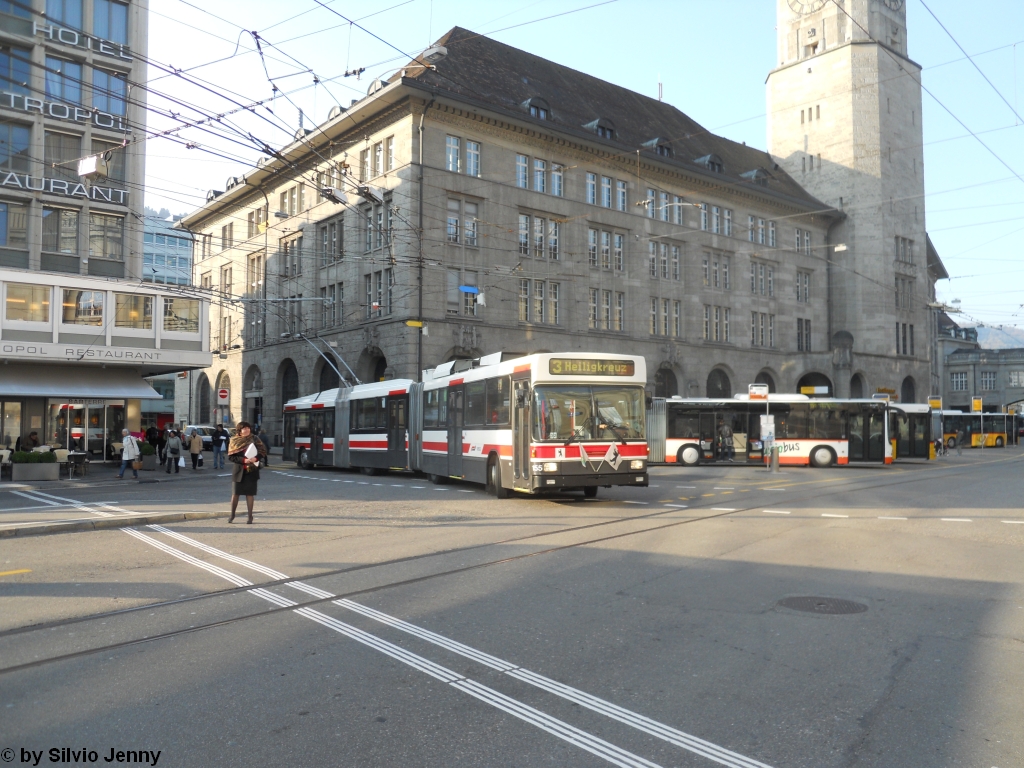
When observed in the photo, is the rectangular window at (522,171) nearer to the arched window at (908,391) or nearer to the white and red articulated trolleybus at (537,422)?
the white and red articulated trolleybus at (537,422)

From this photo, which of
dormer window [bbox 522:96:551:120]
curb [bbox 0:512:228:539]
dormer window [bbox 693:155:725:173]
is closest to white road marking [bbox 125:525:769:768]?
curb [bbox 0:512:228:539]

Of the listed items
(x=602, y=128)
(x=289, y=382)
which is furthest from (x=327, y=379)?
(x=602, y=128)

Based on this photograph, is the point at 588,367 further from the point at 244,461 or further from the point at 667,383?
the point at 667,383

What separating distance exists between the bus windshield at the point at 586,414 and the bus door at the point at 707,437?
1894cm

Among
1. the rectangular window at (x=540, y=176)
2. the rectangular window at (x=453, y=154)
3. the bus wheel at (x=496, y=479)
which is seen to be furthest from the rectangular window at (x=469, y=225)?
the bus wheel at (x=496, y=479)

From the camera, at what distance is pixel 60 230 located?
106ft

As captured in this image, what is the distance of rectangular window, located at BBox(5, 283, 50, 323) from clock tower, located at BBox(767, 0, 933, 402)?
47193mm

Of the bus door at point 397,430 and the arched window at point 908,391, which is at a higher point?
the arched window at point 908,391

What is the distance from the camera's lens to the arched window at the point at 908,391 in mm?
63000

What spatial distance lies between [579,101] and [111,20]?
25.7 m

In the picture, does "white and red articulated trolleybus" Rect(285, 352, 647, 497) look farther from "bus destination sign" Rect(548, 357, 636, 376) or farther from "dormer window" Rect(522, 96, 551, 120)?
"dormer window" Rect(522, 96, 551, 120)

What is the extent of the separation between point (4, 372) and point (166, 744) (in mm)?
30565

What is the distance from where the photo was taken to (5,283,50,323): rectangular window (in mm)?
29609

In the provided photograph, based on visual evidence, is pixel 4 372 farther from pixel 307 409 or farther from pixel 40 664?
pixel 40 664
